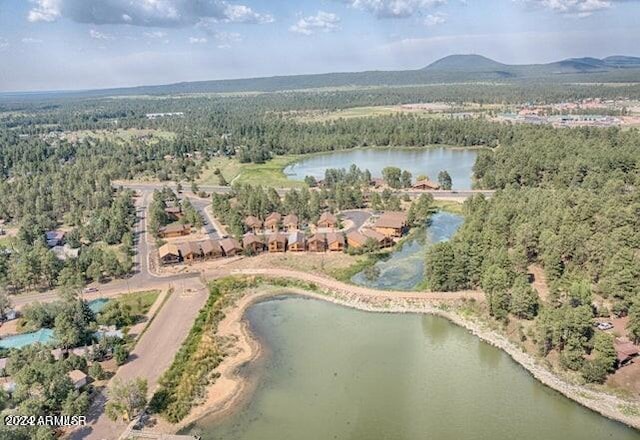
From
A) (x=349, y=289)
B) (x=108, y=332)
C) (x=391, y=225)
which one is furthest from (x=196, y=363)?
(x=391, y=225)

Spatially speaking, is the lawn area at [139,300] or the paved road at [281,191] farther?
the paved road at [281,191]

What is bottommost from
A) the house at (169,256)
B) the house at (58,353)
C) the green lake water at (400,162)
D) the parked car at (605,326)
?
the parked car at (605,326)

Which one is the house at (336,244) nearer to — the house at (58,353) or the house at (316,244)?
the house at (316,244)

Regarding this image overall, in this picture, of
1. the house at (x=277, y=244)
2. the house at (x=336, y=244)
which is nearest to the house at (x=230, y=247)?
the house at (x=277, y=244)

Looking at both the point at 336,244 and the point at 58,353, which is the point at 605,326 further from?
the point at 58,353

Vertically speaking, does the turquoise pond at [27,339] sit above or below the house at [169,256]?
below

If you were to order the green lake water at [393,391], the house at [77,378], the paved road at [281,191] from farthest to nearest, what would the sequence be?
the paved road at [281,191] < the house at [77,378] < the green lake water at [393,391]

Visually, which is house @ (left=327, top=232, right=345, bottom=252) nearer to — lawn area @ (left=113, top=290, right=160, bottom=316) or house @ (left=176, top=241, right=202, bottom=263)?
house @ (left=176, top=241, right=202, bottom=263)
